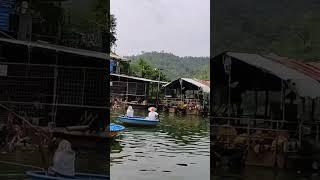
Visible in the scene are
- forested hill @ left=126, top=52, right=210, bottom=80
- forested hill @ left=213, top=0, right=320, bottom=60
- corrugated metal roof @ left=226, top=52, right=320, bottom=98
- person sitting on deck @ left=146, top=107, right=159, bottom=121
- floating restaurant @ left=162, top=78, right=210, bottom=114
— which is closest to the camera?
corrugated metal roof @ left=226, top=52, right=320, bottom=98

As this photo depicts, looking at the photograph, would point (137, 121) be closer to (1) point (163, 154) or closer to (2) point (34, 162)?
(1) point (163, 154)

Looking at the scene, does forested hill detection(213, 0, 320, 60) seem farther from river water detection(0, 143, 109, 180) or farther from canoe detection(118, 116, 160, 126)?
canoe detection(118, 116, 160, 126)

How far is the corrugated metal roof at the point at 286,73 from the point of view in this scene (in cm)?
406

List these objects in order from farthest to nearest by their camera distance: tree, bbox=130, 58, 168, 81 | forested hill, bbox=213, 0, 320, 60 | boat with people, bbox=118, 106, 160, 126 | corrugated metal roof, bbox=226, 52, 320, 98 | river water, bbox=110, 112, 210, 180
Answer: tree, bbox=130, 58, 168, 81, boat with people, bbox=118, 106, 160, 126, river water, bbox=110, 112, 210, 180, forested hill, bbox=213, 0, 320, 60, corrugated metal roof, bbox=226, 52, 320, 98

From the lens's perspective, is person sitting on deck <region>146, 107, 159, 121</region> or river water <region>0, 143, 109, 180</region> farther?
person sitting on deck <region>146, 107, 159, 121</region>

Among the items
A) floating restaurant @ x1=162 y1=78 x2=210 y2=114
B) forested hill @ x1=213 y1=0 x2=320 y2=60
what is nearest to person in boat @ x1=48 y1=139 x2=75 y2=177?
forested hill @ x1=213 y1=0 x2=320 y2=60

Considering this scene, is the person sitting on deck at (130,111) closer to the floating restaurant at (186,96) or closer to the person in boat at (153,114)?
the person in boat at (153,114)

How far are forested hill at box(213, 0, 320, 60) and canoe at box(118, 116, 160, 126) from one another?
2625mm

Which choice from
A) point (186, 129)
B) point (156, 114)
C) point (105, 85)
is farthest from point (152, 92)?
point (105, 85)

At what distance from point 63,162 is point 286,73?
2187 mm

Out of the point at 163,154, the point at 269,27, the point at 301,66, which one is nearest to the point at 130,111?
the point at 163,154

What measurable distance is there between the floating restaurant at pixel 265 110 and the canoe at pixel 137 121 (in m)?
2.43

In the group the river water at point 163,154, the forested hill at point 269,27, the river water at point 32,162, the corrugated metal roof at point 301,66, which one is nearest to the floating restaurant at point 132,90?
the river water at point 163,154

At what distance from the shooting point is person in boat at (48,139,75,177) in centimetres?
464
